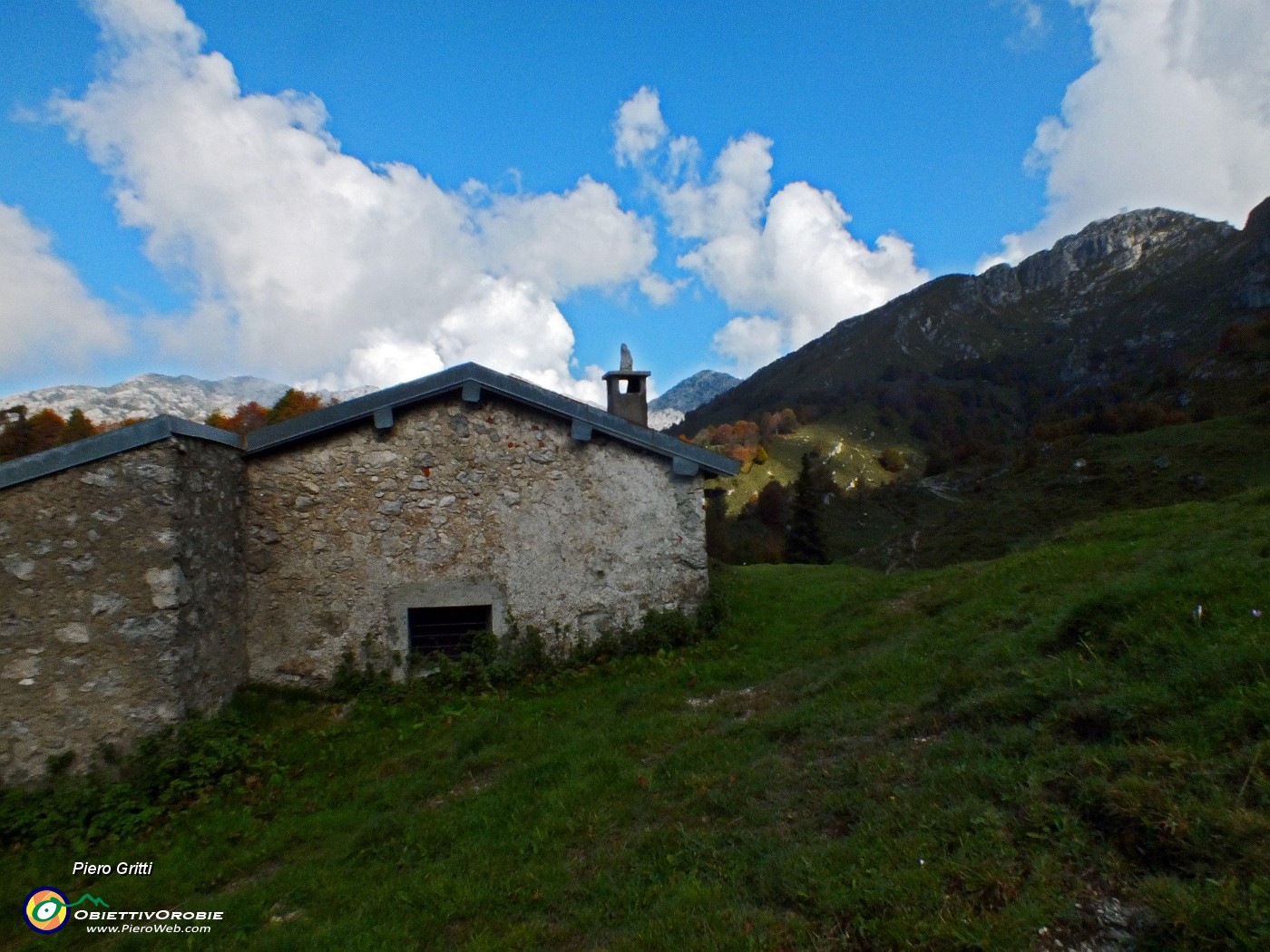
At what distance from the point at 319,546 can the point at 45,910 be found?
436 centimetres

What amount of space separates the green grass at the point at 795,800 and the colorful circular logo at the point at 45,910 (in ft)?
0.35

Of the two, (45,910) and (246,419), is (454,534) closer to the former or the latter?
(45,910)

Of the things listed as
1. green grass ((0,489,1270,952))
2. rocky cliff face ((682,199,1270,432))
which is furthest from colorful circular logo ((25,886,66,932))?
rocky cliff face ((682,199,1270,432))

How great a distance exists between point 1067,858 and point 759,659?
598 cm

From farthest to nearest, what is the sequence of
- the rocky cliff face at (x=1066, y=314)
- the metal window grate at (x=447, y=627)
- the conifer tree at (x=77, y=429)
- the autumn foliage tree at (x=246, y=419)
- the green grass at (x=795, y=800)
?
the rocky cliff face at (x=1066, y=314), the autumn foliage tree at (x=246, y=419), the conifer tree at (x=77, y=429), the metal window grate at (x=447, y=627), the green grass at (x=795, y=800)

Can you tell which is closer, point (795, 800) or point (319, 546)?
point (795, 800)

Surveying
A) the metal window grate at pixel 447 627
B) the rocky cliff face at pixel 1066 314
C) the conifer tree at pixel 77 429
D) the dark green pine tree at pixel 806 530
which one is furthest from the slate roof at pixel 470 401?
the rocky cliff face at pixel 1066 314

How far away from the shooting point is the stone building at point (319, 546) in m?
6.44

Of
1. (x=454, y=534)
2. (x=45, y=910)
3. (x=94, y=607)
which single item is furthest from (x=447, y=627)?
(x=45, y=910)

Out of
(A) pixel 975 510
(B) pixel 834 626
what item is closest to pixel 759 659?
(B) pixel 834 626

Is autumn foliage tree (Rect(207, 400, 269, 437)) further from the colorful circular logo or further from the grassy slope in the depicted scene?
the grassy slope

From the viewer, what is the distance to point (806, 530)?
3622cm

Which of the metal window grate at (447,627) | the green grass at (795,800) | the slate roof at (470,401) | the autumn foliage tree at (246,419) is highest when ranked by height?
the autumn foliage tree at (246,419)

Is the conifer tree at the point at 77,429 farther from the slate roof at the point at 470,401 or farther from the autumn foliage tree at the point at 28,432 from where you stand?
the slate roof at the point at 470,401
